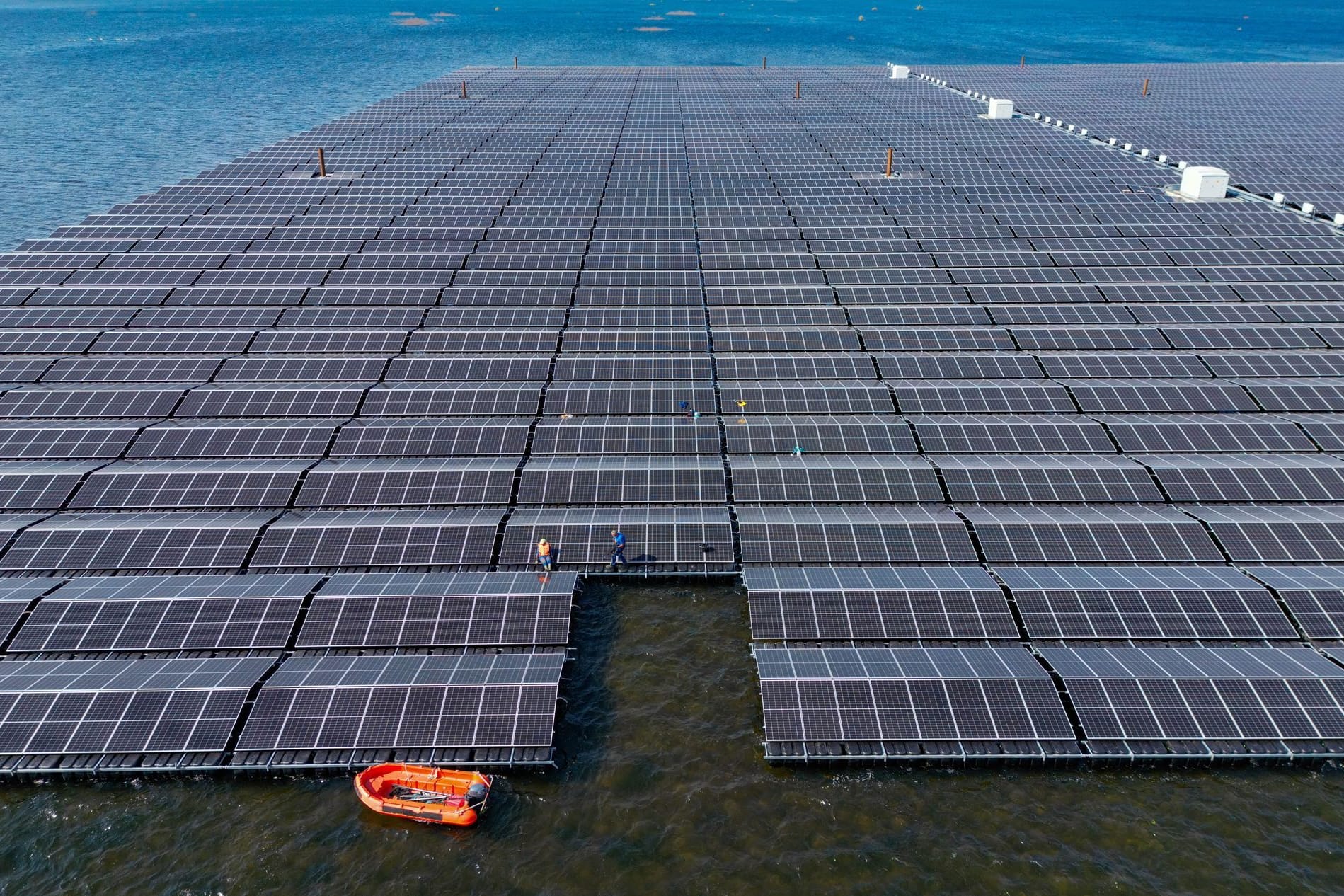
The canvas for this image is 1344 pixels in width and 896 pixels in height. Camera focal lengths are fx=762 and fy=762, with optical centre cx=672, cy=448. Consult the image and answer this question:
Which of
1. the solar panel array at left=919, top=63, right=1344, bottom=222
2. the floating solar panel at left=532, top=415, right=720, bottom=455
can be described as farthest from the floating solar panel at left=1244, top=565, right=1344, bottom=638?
the solar panel array at left=919, top=63, right=1344, bottom=222

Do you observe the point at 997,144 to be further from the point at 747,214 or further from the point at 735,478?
the point at 735,478

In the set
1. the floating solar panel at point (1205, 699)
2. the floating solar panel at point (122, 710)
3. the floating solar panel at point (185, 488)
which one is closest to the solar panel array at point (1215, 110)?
the floating solar panel at point (1205, 699)

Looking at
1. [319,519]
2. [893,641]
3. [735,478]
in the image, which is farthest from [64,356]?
[893,641]

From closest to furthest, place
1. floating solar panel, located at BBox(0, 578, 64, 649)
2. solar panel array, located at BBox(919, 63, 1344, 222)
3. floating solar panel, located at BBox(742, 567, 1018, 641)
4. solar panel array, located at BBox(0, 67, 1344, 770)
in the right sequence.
→ 1. solar panel array, located at BBox(0, 67, 1344, 770)
2. floating solar panel, located at BBox(0, 578, 64, 649)
3. floating solar panel, located at BBox(742, 567, 1018, 641)
4. solar panel array, located at BBox(919, 63, 1344, 222)

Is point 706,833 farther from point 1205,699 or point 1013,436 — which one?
point 1013,436

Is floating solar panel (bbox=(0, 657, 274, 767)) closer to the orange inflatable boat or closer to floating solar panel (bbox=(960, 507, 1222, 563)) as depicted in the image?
the orange inflatable boat

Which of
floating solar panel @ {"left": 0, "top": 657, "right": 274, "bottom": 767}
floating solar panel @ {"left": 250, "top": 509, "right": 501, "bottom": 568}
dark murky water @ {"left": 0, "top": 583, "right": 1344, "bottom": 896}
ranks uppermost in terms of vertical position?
floating solar panel @ {"left": 250, "top": 509, "right": 501, "bottom": 568}

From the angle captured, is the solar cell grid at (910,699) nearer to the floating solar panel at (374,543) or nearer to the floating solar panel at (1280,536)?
the floating solar panel at (1280,536)
